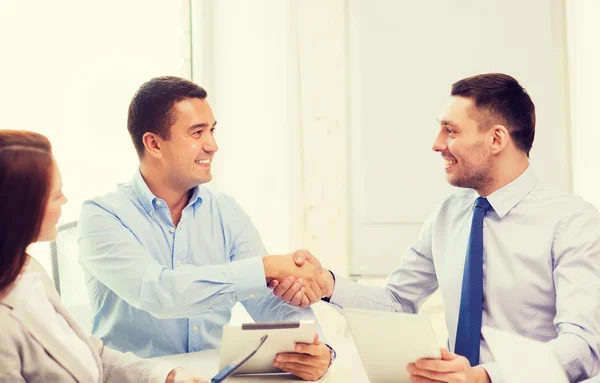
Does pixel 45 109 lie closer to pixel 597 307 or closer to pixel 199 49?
pixel 199 49

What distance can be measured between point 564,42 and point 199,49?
67.1 inches

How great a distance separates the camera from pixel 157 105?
6.50 ft

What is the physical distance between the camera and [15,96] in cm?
196

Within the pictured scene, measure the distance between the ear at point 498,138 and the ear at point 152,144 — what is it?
0.95m

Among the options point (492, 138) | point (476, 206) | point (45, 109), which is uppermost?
point (45, 109)

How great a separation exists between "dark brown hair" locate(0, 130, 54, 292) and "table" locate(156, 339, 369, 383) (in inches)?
23.9

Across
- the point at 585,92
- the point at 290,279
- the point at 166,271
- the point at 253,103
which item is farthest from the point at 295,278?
the point at 585,92

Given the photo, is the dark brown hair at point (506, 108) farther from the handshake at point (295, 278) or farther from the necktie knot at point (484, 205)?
the handshake at point (295, 278)

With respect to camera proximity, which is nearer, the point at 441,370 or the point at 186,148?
the point at 441,370

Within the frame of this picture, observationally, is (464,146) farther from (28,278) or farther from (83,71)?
(83,71)

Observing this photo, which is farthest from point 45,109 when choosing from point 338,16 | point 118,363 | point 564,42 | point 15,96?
point 564,42

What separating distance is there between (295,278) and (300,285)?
0.02m

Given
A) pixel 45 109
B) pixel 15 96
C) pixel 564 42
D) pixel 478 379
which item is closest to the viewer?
pixel 478 379

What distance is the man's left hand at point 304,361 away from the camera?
4.95 ft
